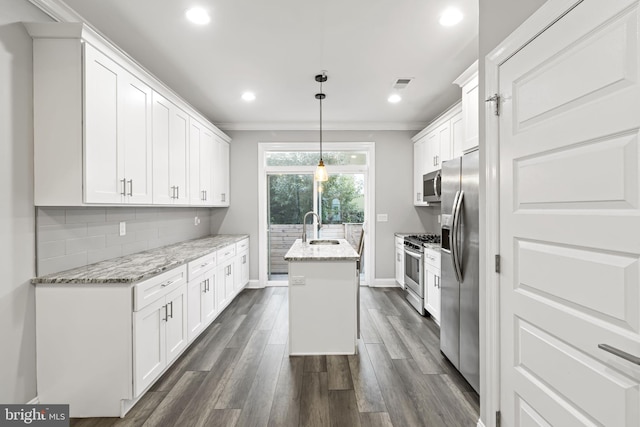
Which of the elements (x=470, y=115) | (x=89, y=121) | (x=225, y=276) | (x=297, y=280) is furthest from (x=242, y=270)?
(x=470, y=115)

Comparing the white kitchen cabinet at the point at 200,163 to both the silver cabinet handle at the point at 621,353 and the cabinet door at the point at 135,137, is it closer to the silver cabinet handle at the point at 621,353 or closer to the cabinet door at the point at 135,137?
the cabinet door at the point at 135,137

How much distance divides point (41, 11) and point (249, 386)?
2.96 meters

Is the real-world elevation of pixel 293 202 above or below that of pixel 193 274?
above

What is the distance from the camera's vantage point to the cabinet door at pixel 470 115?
2.77 m

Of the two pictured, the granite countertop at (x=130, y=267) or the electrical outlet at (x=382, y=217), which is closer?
the granite countertop at (x=130, y=267)

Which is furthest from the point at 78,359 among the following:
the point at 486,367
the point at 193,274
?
the point at 486,367

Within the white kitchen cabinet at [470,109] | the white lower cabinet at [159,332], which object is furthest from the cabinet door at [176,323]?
the white kitchen cabinet at [470,109]

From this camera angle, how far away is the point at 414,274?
160 inches

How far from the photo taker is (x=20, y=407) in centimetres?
180

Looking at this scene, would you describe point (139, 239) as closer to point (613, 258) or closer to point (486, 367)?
point (486, 367)

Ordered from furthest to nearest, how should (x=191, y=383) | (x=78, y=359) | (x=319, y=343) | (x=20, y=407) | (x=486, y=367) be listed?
(x=319, y=343) → (x=191, y=383) → (x=78, y=359) → (x=20, y=407) → (x=486, y=367)

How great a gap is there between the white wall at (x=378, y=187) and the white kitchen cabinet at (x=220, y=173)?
197 mm

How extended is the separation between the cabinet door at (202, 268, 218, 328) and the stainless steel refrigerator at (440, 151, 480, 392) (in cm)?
240

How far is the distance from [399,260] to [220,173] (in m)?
3.13
